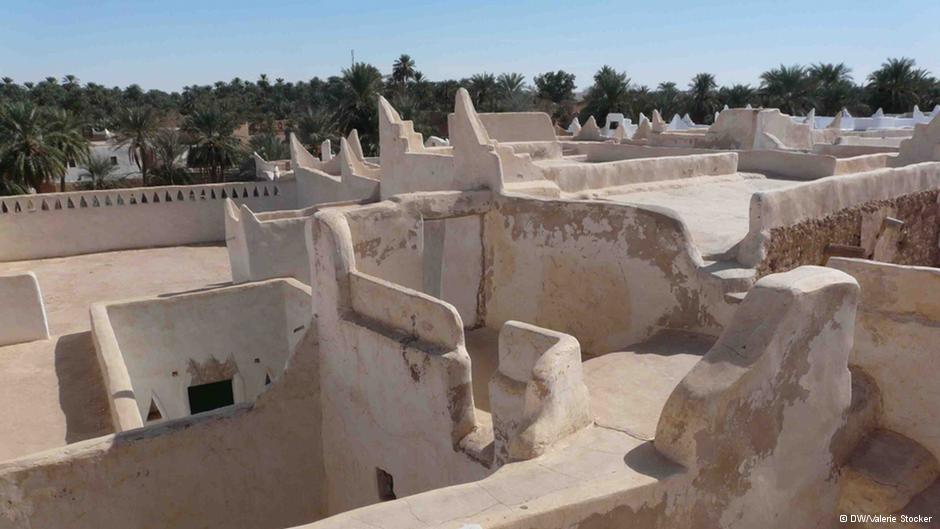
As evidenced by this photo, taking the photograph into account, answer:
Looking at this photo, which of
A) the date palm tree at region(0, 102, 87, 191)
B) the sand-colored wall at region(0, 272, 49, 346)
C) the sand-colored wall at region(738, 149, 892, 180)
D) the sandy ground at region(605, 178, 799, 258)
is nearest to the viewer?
the sandy ground at region(605, 178, 799, 258)

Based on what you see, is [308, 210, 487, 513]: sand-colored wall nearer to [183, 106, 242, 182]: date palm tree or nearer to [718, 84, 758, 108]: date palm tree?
[183, 106, 242, 182]: date palm tree

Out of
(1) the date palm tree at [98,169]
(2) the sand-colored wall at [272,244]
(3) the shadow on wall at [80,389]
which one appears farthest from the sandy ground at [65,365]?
(1) the date palm tree at [98,169]

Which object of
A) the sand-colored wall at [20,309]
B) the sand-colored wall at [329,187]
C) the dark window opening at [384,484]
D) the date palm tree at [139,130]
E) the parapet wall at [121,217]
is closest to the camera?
the dark window opening at [384,484]

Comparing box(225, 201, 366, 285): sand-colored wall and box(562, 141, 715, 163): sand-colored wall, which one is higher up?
box(562, 141, 715, 163): sand-colored wall

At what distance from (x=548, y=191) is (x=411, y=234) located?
2.26m

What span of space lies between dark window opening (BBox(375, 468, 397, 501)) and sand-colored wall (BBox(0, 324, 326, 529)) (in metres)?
1.25

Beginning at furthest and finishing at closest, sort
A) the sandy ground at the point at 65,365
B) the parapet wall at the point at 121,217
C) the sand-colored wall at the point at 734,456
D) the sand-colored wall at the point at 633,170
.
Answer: the parapet wall at the point at 121,217, the sand-colored wall at the point at 633,170, the sandy ground at the point at 65,365, the sand-colored wall at the point at 734,456

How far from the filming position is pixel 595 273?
8016 mm

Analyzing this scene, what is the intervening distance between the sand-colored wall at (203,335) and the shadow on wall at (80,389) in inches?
21.8

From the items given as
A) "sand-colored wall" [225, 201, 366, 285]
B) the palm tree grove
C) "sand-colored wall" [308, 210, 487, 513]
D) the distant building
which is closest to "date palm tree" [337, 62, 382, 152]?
the palm tree grove

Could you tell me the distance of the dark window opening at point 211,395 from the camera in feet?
37.1

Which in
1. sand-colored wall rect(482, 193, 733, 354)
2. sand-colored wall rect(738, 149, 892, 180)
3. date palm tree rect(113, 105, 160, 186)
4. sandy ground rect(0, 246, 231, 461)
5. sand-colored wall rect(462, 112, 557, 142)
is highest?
date palm tree rect(113, 105, 160, 186)

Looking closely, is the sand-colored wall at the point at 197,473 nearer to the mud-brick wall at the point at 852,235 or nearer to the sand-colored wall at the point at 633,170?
the sand-colored wall at the point at 633,170

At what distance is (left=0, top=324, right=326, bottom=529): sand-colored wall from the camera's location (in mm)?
6438
